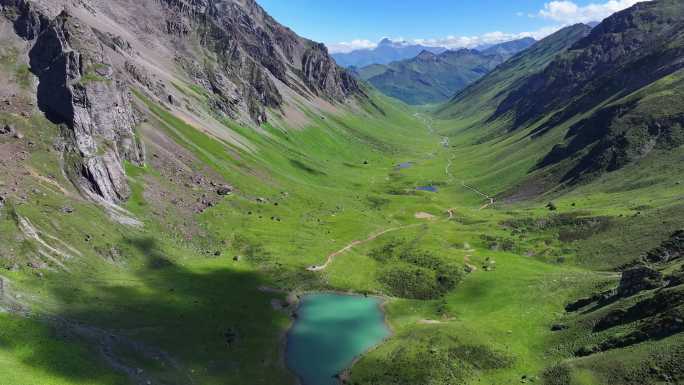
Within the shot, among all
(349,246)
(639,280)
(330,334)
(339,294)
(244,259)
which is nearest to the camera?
(639,280)

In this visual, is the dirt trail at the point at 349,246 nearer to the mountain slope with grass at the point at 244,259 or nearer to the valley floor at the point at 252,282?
the valley floor at the point at 252,282

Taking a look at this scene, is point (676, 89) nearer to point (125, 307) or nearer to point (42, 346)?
point (125, 307)

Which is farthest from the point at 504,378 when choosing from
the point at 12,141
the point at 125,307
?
the point at 12,141

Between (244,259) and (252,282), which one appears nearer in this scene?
(252,282)

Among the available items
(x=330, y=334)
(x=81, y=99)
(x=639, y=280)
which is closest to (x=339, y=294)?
(x=330, y=334)

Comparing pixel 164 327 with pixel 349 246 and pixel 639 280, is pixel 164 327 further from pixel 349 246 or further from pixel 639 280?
pixel 639 280

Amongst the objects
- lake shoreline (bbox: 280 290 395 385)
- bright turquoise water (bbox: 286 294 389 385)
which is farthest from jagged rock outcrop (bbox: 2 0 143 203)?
bright turquoise water (bbox: 286 294 389 385)
